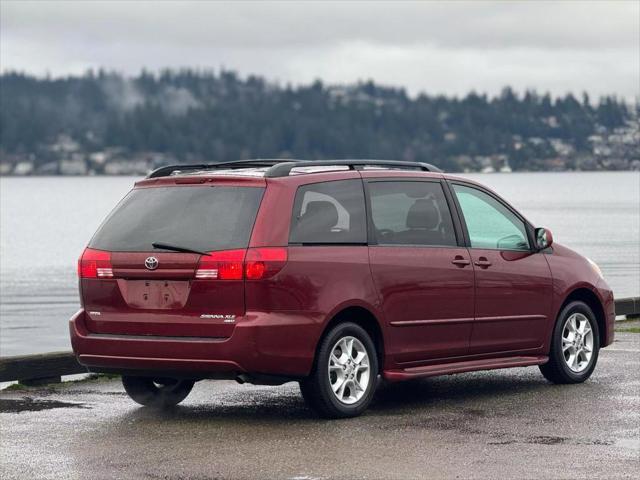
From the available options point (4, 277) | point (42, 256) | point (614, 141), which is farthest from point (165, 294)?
point (614, 141)

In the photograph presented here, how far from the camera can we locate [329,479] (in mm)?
7414

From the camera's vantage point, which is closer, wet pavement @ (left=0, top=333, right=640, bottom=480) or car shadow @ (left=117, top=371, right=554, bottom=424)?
wet pavement @ (left=0, top=333, right=640, bottom=480)

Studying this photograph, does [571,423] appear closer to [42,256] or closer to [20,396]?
[20,396]

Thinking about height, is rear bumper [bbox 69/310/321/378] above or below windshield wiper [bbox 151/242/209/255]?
below

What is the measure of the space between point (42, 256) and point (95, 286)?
61354 mm

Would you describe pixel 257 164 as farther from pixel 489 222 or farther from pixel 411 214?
pixel 489 222

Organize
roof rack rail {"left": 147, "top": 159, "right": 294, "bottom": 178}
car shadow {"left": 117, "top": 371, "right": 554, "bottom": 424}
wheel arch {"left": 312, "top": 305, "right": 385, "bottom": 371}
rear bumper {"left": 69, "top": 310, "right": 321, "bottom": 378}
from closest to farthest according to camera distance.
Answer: rear bumper {"left": 69, "top": 310, "right": 321, "bottom": 378}, wheel arch {"left": 312, "top": 305, "right": 385, "bottom": 371}, car shadow {"left": 117, "top": 371, "right": 554, "bottom": 424}, roof rack rail {"left": 147, "top": 159, "right": 294, "bottom": 178}

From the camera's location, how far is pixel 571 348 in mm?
11523

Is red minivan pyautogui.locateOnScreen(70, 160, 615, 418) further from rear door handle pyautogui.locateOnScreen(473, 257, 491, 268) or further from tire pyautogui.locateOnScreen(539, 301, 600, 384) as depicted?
tire pyautogui.locateOnScreen(539, 301, 600, 384)

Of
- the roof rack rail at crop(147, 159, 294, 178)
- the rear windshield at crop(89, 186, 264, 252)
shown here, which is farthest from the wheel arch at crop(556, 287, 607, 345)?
the rear windshield at crop(89, 186, 264, 252)

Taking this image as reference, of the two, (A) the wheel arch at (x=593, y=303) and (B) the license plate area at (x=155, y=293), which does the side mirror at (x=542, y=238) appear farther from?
(B) the license plate area at (x=155, y=293)


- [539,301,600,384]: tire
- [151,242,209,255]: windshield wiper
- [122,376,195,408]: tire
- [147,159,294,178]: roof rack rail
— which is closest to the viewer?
[151,242,209,255]: windshield wiper

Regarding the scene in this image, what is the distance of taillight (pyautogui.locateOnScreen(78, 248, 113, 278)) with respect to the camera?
9.53 meters

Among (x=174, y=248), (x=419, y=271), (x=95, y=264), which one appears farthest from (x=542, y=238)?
(x=95, y=264)
